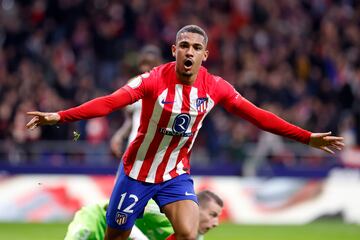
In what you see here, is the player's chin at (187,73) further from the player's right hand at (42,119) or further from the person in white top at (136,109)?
the person in white top at (136,109)

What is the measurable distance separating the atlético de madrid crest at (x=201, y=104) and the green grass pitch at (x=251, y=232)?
5129 millimetres

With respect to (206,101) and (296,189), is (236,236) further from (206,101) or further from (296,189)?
(206,101)

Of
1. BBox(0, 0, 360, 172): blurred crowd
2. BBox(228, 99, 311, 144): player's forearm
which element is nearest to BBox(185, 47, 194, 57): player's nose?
BBox(228, 99, 311, 144): player's forearm

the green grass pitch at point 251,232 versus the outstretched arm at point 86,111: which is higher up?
the green grass pitch at point 251,232

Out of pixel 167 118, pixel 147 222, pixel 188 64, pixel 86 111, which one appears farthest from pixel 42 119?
pixel 147 222

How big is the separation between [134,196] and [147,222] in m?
0.70

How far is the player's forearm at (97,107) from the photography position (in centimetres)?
785

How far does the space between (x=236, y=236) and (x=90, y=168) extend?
4249mm

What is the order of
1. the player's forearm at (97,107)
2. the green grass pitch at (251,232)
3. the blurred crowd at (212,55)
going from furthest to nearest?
the blurred crowd at (212,55) → the green grass pitch at (251,232) → the player's forearm at (97,107)

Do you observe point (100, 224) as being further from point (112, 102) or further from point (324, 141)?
point (324, 141)

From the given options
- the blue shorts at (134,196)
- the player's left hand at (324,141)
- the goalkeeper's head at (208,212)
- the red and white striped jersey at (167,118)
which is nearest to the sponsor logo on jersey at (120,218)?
the blue shorts at (134,196)

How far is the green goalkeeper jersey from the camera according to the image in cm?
895

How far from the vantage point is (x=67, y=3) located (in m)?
22.4

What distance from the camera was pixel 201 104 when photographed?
8.50 m
